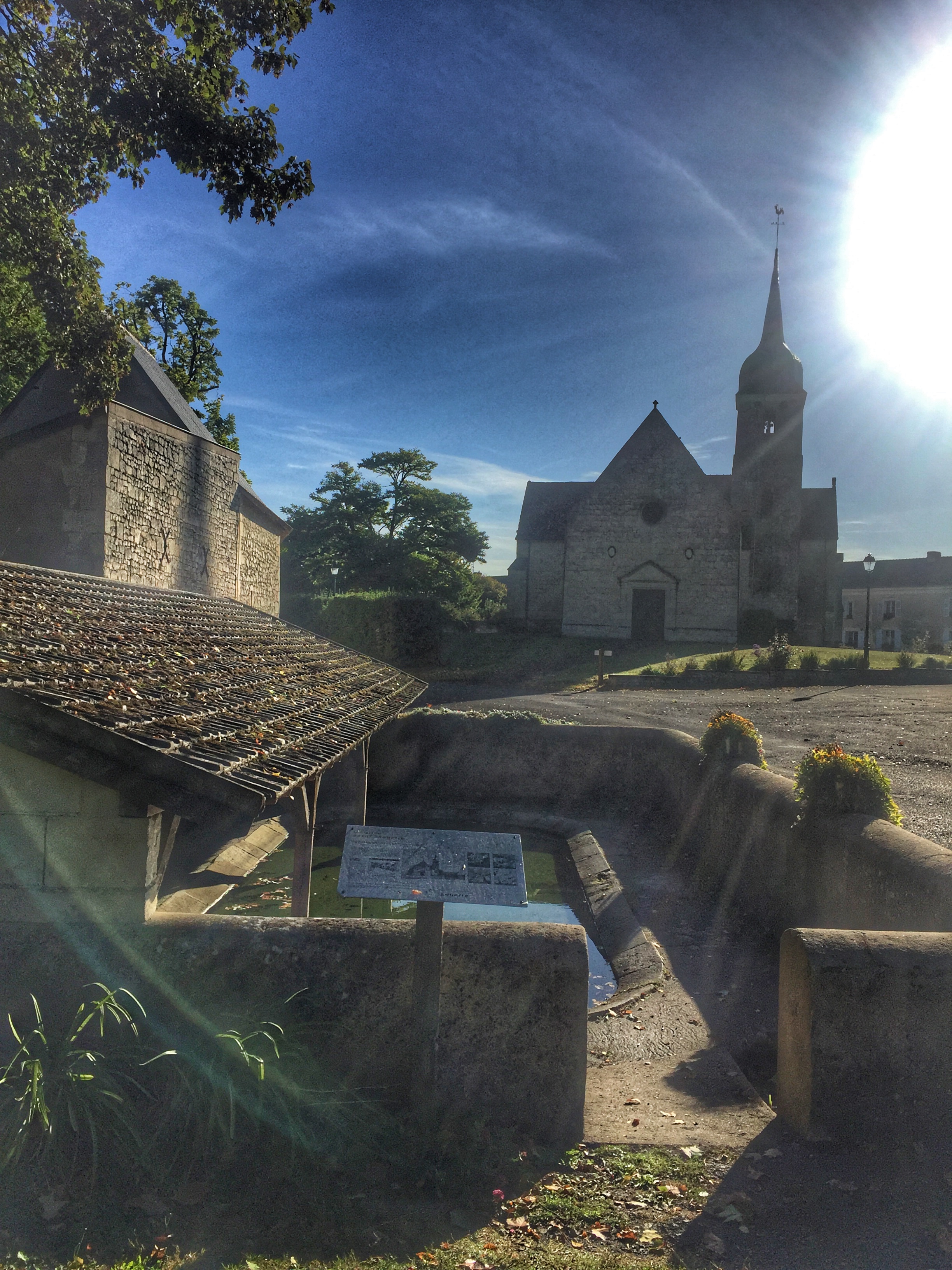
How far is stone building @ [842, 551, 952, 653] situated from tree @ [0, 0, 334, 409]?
5392 centimetres

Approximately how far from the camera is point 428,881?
135 inches

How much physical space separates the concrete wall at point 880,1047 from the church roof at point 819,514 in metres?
41.8

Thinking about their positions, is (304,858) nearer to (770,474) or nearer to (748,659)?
(748,659)

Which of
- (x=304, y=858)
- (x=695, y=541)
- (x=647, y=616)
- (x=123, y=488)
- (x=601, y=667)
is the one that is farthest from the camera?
(x=647, y=616)

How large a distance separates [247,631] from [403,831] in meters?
6.06

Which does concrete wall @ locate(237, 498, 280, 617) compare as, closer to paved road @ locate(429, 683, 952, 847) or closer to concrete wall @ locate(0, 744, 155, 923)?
paved road @ locate(429, 683, 952, 847)

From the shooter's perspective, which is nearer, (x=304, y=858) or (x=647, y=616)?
(x=304, y=858)

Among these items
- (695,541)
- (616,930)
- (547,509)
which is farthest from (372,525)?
(616,930)

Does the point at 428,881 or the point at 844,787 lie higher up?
the point at 844,787

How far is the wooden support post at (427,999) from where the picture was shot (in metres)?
3.51

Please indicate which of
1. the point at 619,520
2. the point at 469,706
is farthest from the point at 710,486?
the point at 469,706

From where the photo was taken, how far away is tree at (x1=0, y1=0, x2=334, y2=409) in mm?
8766

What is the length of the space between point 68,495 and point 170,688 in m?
9.91

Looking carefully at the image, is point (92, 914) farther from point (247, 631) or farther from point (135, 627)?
point (247, 631)
